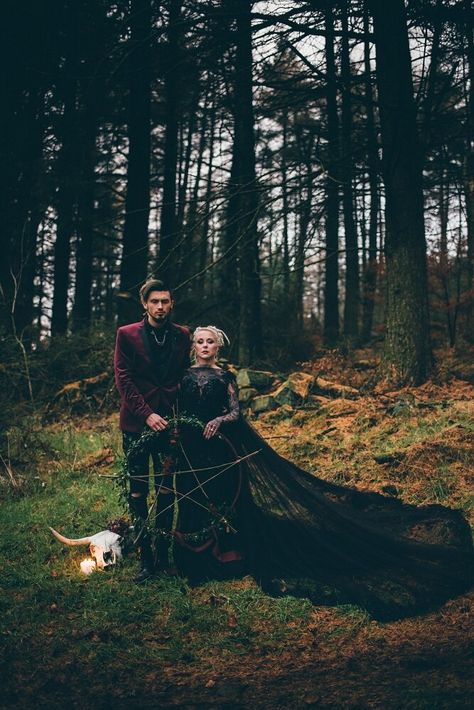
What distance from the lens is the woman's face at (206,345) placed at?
4902 millimetres

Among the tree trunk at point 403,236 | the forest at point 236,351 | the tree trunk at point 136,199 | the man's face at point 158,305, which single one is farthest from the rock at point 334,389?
the man's face at point 158,305

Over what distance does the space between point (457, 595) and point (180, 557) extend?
7.16 feet

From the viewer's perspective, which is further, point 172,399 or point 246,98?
point 246,98

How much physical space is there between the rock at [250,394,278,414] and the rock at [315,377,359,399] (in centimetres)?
84

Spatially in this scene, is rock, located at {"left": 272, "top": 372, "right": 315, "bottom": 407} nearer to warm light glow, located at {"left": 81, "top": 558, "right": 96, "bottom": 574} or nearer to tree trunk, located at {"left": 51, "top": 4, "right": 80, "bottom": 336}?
tree trunk, located at {"left": 51, "top": 4, "right": 80, "bottom": 336}

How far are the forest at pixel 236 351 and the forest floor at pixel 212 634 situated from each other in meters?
0.02

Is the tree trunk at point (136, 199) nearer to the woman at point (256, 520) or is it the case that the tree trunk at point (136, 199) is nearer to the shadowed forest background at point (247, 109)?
the shadowed forest background at point (247, 109)

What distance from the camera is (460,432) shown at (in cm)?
691

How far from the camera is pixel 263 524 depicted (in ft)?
15.9

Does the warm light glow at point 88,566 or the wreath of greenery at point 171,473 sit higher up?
the wreath of greenery at point 171,473

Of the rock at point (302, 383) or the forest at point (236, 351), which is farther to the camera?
the rock at point (302, 383)

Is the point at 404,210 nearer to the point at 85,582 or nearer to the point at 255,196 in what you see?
the point at 255,196

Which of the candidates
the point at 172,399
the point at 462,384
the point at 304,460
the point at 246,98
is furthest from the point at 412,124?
the point at 172,399

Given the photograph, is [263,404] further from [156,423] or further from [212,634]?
[212,634]
